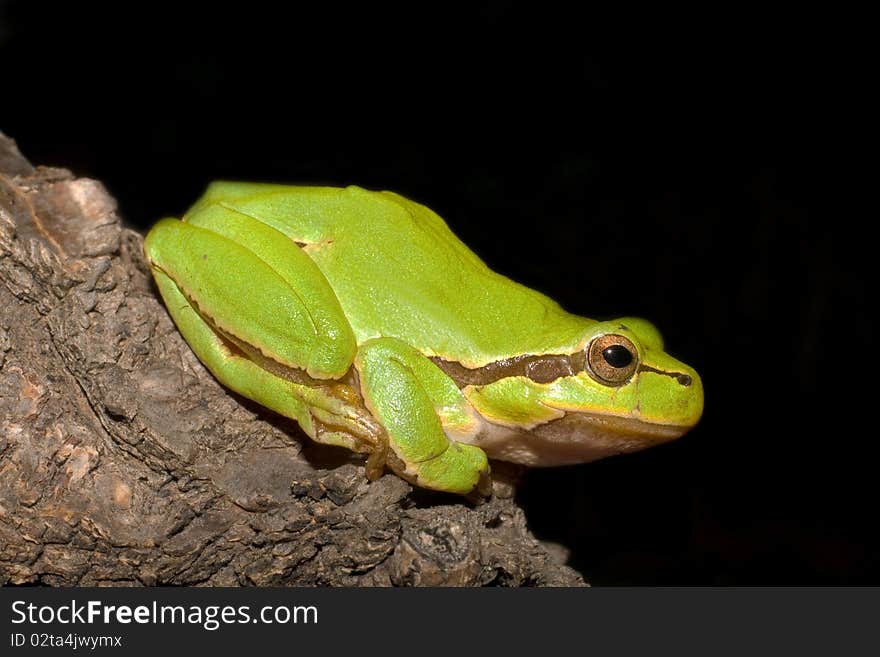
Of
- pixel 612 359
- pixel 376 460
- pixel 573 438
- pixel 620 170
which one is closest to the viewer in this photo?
pixel 376 460

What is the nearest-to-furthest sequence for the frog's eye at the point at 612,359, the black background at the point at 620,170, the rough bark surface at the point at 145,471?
the rough bark surface at the point at 145,471
the frog's eye at the point at 612,359
the black background at the point at 620,170

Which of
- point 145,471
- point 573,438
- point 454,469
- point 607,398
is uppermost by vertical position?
point 607,398

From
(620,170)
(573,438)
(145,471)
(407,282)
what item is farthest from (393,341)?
(620,170)

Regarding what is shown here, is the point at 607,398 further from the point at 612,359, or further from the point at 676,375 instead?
the point at 676,375

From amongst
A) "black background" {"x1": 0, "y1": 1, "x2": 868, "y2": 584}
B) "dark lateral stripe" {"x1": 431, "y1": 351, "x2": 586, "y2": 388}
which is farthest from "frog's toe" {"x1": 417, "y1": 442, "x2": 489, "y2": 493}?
"black background" {"x1": 0, "y1": 1, "x2": 868, "y2": 584}

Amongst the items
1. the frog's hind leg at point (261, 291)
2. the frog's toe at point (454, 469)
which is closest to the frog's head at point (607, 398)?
the frog's toe at point (454, 469)

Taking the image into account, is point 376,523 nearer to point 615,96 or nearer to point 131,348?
point 131,348

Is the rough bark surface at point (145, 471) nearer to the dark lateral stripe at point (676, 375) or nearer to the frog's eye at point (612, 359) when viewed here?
the frog's eye at point (612, 359)
